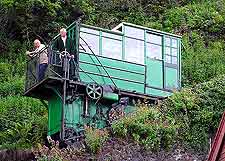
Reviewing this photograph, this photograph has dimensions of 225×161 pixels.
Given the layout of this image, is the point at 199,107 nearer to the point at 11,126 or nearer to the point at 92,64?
the point at 92,64

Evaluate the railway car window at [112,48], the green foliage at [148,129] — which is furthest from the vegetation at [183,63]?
the railway car window at [112,48]

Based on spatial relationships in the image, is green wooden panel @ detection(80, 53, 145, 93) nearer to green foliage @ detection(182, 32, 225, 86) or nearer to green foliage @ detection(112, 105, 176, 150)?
green foliage @ detection(112, 105, 176, 150)

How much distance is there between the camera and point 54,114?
20.8 m

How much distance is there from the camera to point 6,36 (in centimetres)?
3381

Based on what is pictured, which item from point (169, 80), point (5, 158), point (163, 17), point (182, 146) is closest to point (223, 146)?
point (182, 146)

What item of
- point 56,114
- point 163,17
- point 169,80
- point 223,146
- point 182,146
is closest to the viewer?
point 223,146

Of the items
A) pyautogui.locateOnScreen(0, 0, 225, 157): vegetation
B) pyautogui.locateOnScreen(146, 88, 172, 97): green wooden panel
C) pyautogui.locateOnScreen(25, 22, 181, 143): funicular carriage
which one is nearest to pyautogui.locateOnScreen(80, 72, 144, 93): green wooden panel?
pyautogui.locateOnScreen(25, 22, 181, 143): funicular carriage

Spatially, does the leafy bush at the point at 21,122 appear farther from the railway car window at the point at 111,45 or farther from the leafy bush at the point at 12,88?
the railway car window at the point at 111,45

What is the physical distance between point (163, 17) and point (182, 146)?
15005 mm

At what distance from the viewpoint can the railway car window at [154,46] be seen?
2219 cm

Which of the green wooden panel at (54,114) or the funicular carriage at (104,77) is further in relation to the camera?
the green wooden panel at (54,114)

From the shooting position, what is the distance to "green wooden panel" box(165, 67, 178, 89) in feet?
72.7

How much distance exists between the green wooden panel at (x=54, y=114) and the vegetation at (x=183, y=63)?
3.13 ft

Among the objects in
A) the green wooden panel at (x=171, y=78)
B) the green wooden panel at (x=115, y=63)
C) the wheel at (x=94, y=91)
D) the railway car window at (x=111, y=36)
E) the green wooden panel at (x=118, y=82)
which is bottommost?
the wheel at (x=94, y=91)
